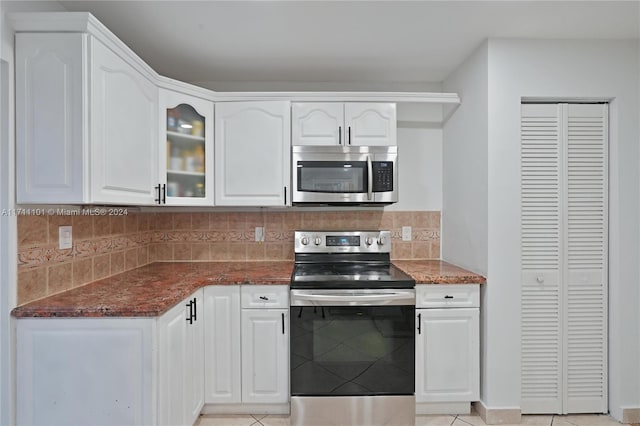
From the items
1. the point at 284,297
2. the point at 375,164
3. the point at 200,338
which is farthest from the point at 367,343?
the point at 375,164

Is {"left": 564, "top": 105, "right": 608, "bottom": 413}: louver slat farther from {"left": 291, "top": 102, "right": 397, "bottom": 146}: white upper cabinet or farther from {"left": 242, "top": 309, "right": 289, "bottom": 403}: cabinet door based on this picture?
{"left": 242, "top": 309, "right": 289, "bottom": 403}: cabinet door

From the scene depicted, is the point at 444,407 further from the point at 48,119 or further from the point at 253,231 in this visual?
the point at 48,119

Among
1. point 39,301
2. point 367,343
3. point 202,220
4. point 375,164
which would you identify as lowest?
point 367,343

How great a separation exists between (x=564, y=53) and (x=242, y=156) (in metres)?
2.16

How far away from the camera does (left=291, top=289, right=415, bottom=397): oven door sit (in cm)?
199

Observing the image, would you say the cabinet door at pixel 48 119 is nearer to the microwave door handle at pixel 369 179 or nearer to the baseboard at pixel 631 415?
the microwave door handle at pixel 369 179

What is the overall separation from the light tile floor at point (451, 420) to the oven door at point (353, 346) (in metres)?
0.30

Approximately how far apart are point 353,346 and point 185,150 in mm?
1657

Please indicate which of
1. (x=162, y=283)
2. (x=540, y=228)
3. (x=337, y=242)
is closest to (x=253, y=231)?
(x=337, y=242)

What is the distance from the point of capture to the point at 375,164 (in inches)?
91.9

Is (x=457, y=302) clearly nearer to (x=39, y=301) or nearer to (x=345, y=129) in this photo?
(x=345, y=129)

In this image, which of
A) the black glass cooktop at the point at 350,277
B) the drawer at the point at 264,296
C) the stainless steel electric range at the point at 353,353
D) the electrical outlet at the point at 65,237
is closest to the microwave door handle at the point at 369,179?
the black glass cooktop at the point at 350,277

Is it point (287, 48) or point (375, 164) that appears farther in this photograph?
point (375, 164)

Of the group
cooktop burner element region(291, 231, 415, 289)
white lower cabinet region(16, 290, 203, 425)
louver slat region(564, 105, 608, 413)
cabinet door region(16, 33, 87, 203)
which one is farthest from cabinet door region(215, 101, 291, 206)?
louver slat region(564, 105, 608, 413)
